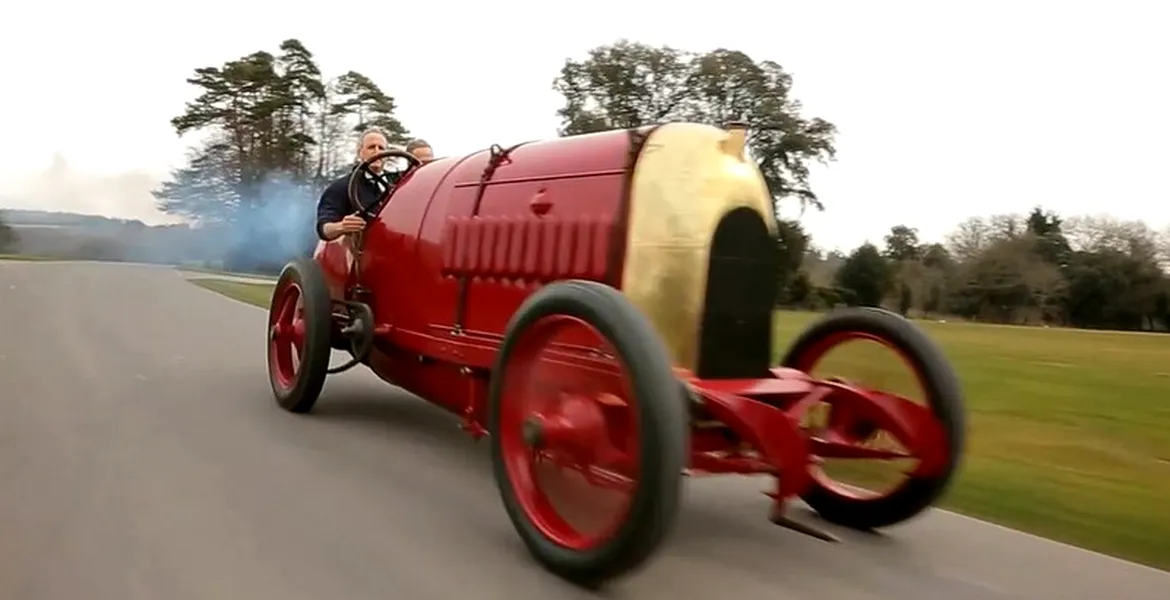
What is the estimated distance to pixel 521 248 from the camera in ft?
17.7

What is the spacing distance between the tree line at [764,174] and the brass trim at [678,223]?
478mm

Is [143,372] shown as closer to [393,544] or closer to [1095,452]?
[393,544]

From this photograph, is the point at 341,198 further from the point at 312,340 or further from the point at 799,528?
the point at 799,528

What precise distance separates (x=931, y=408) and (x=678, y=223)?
4.28 feet

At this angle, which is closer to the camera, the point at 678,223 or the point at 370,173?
the point at 678,223

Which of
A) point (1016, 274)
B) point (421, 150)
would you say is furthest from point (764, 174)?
point (1016, 274)

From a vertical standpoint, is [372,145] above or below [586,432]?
above

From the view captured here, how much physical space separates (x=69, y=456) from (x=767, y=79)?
3416cm

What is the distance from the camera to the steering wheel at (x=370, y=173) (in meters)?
7.21

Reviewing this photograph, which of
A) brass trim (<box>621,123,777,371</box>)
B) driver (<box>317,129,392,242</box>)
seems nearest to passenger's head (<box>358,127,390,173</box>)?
driver (<box>317,129,392,242</box>)

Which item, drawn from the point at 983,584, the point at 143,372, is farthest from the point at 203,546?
the point at 143,372

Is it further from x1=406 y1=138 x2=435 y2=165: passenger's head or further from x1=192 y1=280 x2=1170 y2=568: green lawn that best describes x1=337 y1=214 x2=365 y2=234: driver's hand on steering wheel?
x1=192 y1=280 x2=1170 y2=568: green lawn

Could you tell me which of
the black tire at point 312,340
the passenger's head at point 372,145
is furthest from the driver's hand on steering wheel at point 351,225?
the passenger's head at point 372,145

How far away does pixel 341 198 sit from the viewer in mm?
7453
